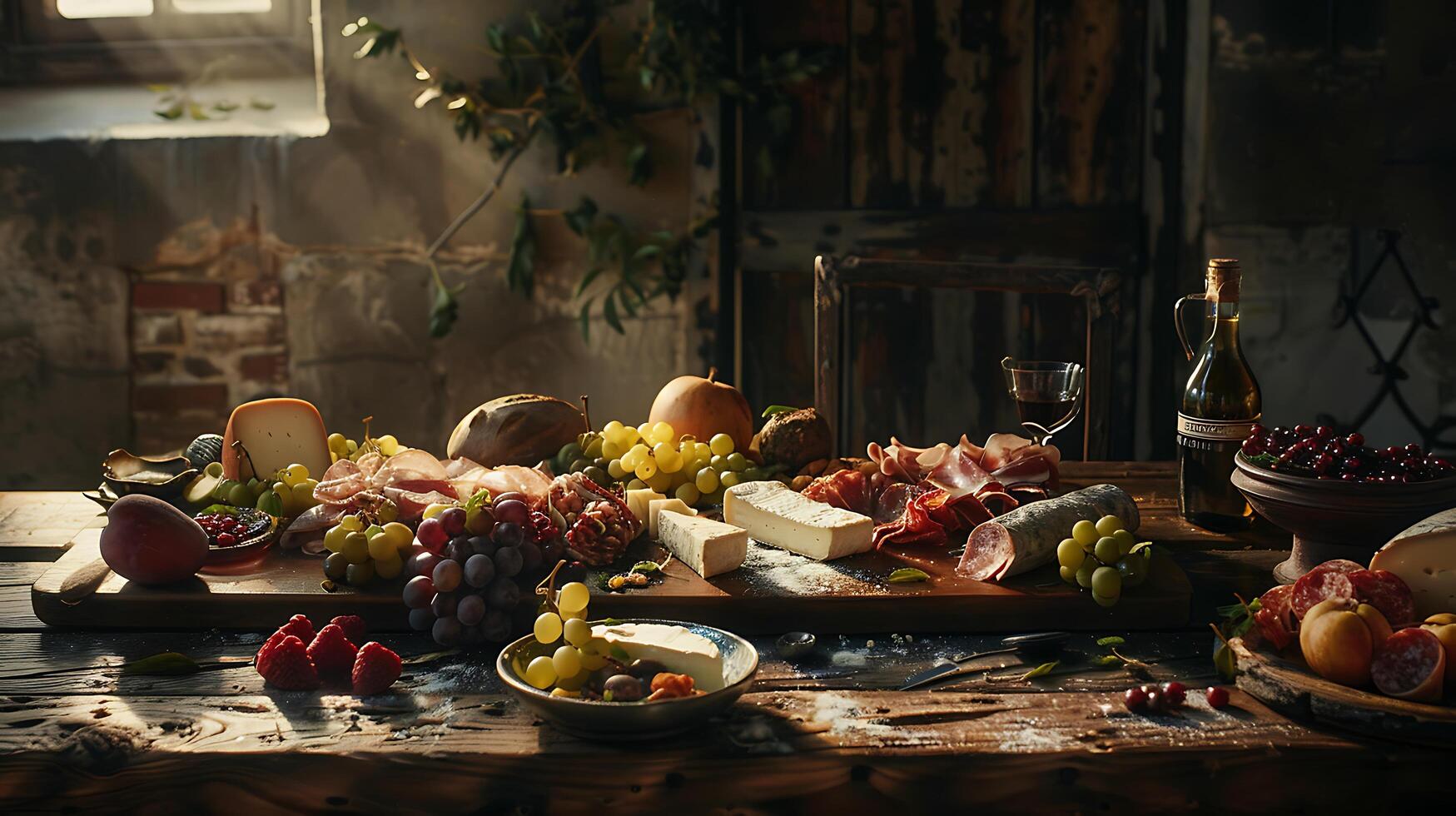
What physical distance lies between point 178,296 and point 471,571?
2.71 m

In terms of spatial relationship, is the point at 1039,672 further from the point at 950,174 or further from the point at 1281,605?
the point at 950,174

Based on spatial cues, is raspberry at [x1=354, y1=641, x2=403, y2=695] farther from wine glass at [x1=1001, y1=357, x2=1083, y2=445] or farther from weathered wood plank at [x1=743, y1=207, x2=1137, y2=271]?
weathered wood plank at [x1=743, y1=207, x2=1137, y2=271]

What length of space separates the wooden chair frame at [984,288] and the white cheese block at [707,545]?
0.83 metres

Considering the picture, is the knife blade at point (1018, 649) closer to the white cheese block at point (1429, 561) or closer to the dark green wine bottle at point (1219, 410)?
the white cheese block at point (1429, 561)

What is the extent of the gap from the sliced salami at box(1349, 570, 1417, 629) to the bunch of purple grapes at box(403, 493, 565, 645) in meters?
0.87

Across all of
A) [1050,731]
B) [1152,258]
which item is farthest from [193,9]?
[1050,731]

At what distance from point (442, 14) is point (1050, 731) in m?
2.91

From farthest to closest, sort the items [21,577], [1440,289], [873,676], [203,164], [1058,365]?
1. [203,164]
2. [1440,289]
3. [1058,365]
4. [21,577]
5. [873,676]

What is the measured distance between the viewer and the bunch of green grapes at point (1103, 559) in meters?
1.34

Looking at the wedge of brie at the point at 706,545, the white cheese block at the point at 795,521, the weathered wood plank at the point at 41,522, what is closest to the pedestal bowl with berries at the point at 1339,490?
the white cheese block at the point at 795,521

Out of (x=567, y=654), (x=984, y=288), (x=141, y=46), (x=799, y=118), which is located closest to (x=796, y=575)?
(x=567, y=654)

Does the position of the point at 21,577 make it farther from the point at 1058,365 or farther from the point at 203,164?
the point at 203,164

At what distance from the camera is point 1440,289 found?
2873 millimetres

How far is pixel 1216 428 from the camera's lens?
1.64 metres
